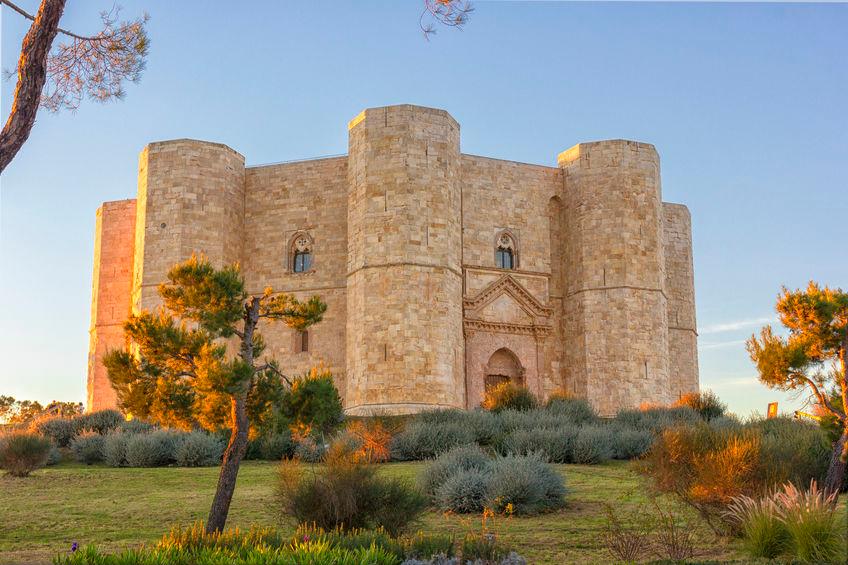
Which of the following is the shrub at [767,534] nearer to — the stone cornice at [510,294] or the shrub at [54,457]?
the shrub at [54,457]

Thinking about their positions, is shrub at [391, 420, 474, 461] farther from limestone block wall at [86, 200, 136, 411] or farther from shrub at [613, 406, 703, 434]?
limestone block wall at [86, 200, 136, 411]

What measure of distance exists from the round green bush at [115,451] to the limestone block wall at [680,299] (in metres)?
18.9

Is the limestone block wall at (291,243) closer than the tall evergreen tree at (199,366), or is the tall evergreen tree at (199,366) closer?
the tall evergreen tree at (199,366)

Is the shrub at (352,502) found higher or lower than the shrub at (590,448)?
lower

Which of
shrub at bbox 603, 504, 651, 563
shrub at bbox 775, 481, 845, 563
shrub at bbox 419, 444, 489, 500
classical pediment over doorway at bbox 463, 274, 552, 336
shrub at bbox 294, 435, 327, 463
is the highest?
classical pediment over doorway at bbox 463, 274, 552, 336

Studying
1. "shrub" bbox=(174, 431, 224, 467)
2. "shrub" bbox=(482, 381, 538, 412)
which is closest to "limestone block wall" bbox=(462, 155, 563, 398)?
"shrub" bbox=(482, 381, 538, 412)

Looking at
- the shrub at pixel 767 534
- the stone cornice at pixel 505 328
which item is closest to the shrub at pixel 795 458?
the shrub at pixel 767 534

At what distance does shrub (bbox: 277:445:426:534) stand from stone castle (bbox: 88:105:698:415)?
51.0ft

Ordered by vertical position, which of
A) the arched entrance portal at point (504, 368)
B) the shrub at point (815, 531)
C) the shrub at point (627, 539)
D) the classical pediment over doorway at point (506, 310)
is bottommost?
the shrub at point (627, 539)

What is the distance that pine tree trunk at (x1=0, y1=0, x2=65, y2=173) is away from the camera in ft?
30.8

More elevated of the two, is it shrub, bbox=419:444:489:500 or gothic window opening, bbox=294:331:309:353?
gothic window opening, bbox=294:331:309:353

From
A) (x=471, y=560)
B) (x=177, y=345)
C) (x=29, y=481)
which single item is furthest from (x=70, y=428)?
(x=471, y=560)

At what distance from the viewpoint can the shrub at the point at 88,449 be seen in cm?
1931

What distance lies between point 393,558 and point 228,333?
13.0 feet
